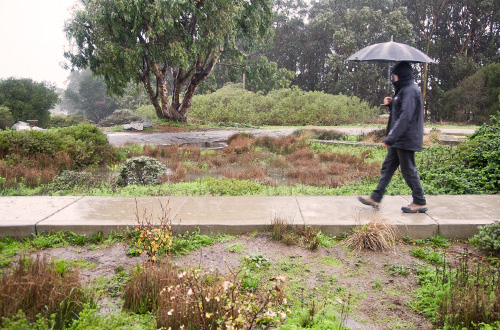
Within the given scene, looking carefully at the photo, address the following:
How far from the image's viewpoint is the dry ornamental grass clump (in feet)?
13.9

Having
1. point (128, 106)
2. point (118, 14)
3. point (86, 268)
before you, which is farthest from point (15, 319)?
point (128, 106)

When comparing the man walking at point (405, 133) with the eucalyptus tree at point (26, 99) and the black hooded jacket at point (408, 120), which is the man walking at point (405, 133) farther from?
the eucalyptus tree at point (26, 99)

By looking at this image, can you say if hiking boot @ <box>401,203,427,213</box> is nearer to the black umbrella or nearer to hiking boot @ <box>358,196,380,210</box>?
hiking boot @ <box>358,196,380,210</box>

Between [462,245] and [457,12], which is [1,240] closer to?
[462,245]

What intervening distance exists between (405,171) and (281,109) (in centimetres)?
2675

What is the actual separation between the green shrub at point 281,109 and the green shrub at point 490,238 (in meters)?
26.5

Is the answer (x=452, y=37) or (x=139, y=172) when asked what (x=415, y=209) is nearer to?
(x=139, y=172)

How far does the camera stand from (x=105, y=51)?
19094mm

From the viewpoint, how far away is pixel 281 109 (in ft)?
103

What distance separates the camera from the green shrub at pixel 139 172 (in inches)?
318

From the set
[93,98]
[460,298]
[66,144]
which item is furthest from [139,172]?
[93,98]

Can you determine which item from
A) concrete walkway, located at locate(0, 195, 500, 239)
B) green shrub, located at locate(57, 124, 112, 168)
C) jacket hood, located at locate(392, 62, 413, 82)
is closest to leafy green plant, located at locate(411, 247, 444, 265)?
concrete walkway, located at locate(0, 195, 500, 239)

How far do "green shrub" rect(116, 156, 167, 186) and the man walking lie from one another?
467 cm

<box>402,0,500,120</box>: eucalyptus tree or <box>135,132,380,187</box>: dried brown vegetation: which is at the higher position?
<box>402,0,500,120</box>: eucalyptus tree
